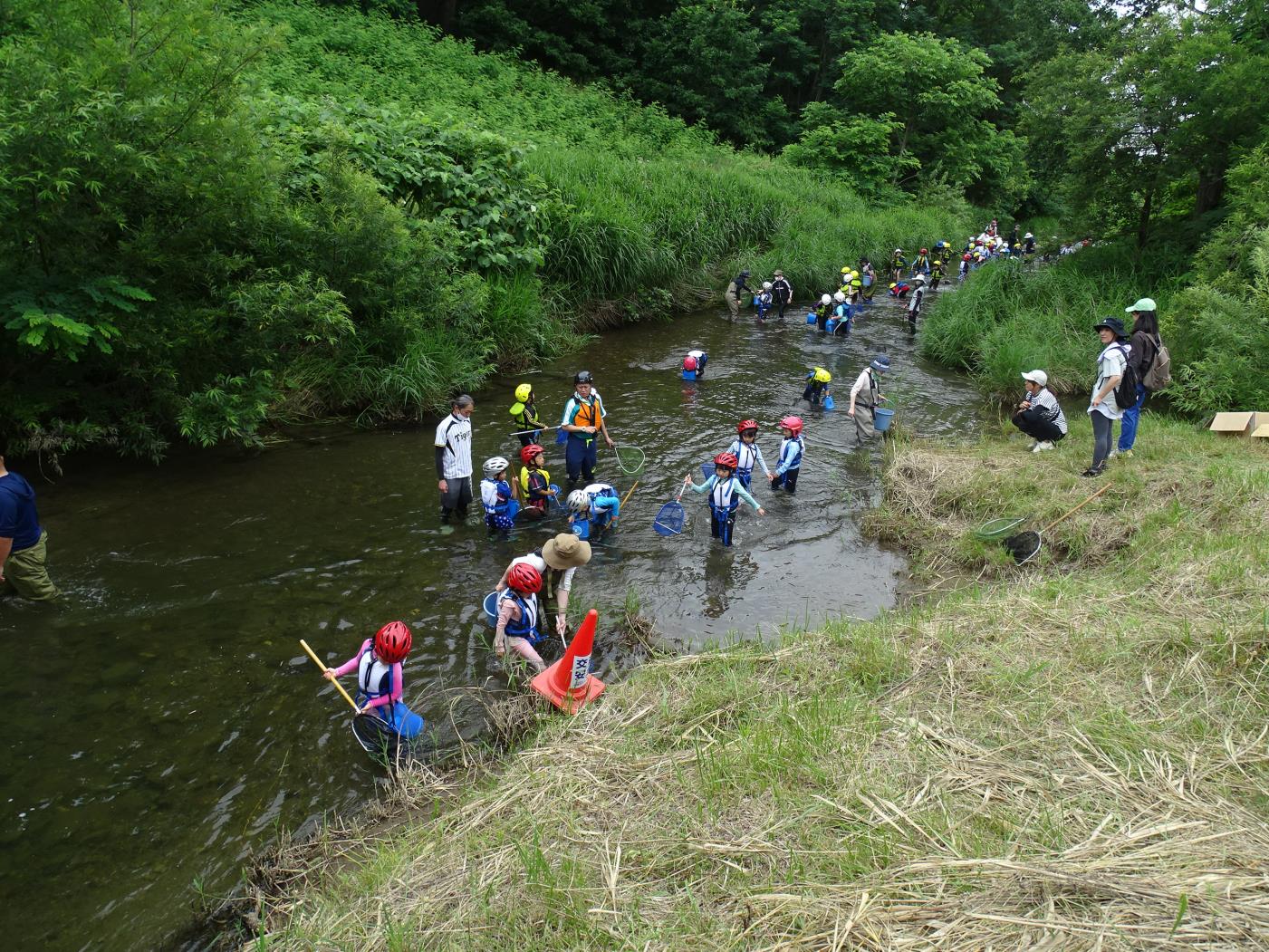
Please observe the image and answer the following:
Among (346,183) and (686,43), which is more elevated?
(686,43)

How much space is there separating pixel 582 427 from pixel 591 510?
4.58ft

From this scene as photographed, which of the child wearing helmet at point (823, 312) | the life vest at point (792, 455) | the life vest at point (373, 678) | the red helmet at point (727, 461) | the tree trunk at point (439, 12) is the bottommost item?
the life vest at point (373, 678)

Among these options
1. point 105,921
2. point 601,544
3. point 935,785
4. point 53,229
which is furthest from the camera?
point 601,544

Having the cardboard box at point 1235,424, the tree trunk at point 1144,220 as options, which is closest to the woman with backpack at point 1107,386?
→ the cardboard box at point 1235,424

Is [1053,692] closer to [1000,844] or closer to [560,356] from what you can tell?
[1000,844]

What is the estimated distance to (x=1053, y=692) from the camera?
201 inches

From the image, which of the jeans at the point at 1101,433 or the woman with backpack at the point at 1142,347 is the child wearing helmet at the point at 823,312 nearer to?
the woman with backpack at the point at 1142,347

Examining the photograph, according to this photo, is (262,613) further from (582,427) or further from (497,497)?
(582,427)

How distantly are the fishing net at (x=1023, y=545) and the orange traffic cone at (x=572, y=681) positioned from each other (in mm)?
5070

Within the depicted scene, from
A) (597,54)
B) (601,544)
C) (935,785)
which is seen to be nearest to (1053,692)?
(935,785)

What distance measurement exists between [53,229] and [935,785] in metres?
10.5

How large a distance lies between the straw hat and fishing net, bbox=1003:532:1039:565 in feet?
16.0

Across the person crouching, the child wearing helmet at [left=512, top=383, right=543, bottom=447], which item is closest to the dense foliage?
the child wearing helmet at [left=512, top=383, right=543, bottom=447]

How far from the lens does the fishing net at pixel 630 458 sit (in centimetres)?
1138
